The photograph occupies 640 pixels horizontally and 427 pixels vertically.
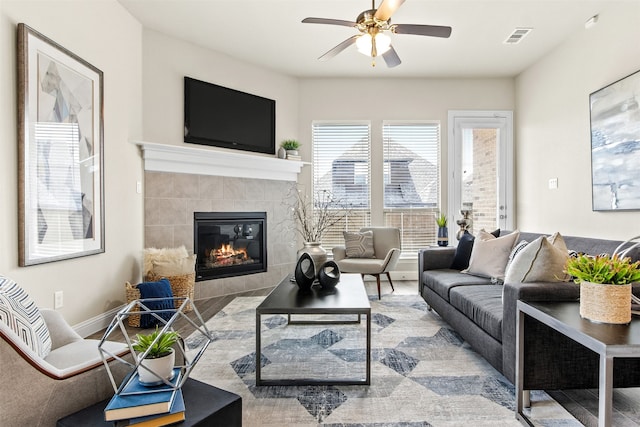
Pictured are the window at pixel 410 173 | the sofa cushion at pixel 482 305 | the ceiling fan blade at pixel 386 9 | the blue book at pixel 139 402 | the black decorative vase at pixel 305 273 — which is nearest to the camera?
the blue book at pixel 139 402

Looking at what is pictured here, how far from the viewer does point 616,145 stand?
3.09 metres

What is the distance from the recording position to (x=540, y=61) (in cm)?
439

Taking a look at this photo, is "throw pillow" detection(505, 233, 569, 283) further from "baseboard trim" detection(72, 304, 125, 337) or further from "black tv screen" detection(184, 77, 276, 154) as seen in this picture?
"black tv screen" detection(184, 77, 276, 154)

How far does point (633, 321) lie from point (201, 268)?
3790 mm

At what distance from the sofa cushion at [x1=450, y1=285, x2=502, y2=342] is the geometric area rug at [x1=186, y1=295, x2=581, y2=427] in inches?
11.5

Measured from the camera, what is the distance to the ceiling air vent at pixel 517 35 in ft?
12.1

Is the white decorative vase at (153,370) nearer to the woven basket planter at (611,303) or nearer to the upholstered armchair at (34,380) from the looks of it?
the upholstered armchair at (34,380)

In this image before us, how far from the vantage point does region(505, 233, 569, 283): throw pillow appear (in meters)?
1.90

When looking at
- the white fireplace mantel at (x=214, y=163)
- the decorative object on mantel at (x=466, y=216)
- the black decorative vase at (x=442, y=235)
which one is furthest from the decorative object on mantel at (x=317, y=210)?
the decorative object on mantel at (x=466, y=216)

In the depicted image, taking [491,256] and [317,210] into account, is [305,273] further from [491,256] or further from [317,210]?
[317,210]

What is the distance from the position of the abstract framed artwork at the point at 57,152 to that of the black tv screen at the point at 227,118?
1137 millimetres

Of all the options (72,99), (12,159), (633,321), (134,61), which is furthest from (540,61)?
(12,159)

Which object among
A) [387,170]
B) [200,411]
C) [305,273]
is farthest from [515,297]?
[387,170]

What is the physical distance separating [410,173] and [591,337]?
4.11 metres
